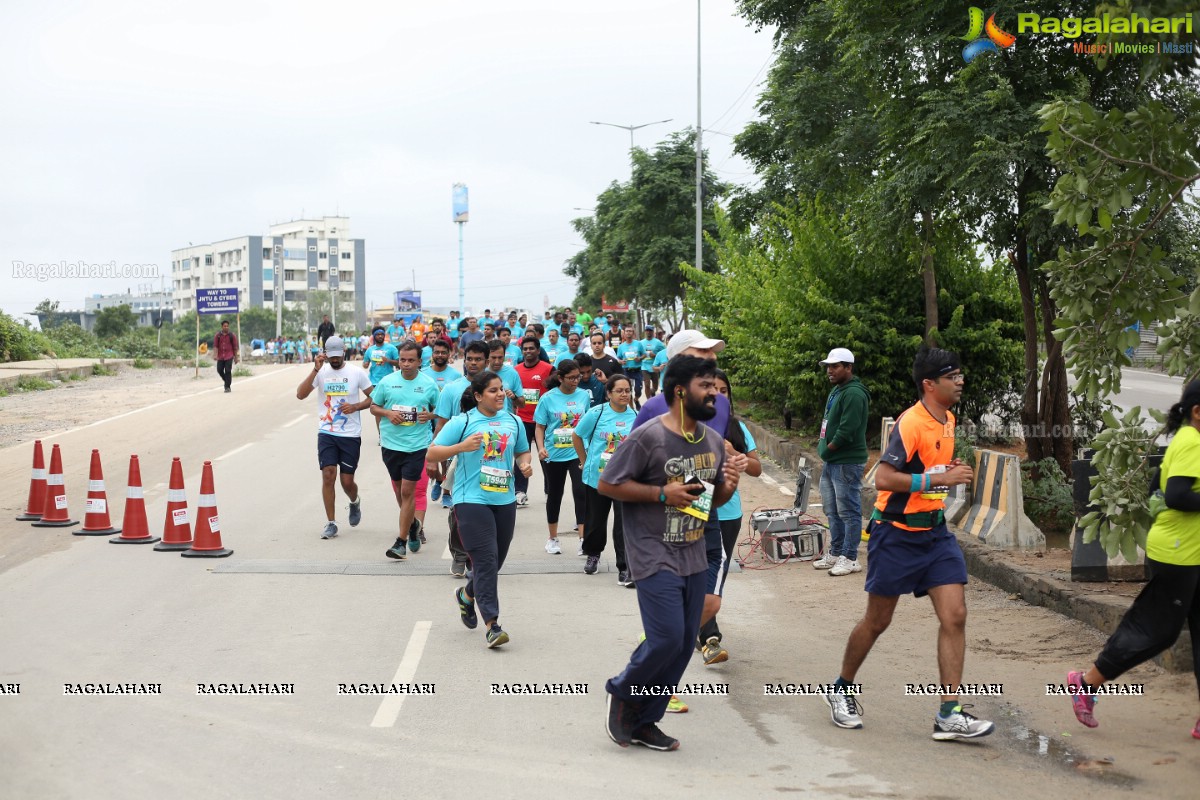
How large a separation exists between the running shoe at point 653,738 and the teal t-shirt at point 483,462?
7.86 ft

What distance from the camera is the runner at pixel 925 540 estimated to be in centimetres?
587

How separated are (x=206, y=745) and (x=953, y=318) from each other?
Answer: 12.8m

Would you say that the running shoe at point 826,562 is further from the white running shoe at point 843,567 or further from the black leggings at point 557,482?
the black leggings at point 557,482

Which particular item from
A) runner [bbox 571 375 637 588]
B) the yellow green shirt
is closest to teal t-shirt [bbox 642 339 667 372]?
runner [bbox 571 375 637 588]

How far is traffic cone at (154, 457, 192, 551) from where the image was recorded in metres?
11.0

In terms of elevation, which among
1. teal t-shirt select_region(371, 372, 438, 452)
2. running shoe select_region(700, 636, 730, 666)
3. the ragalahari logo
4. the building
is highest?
the building

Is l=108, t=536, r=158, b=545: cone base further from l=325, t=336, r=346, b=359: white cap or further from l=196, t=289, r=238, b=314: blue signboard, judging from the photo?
l=196, t=289, r=238, b=314: blue signboard

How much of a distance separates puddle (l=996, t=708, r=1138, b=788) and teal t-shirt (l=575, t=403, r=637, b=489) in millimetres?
4095

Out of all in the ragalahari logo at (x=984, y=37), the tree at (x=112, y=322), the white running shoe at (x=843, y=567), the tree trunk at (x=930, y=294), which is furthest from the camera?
the tree at (x=112, y=322)

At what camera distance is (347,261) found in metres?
158

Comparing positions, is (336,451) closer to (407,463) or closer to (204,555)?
(407,463)

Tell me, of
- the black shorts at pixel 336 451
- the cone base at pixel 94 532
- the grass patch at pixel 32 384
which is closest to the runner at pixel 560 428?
the black shorts at pixel 336 451

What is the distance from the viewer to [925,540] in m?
5.97

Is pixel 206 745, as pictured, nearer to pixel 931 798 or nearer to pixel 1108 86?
pixel 931 798
